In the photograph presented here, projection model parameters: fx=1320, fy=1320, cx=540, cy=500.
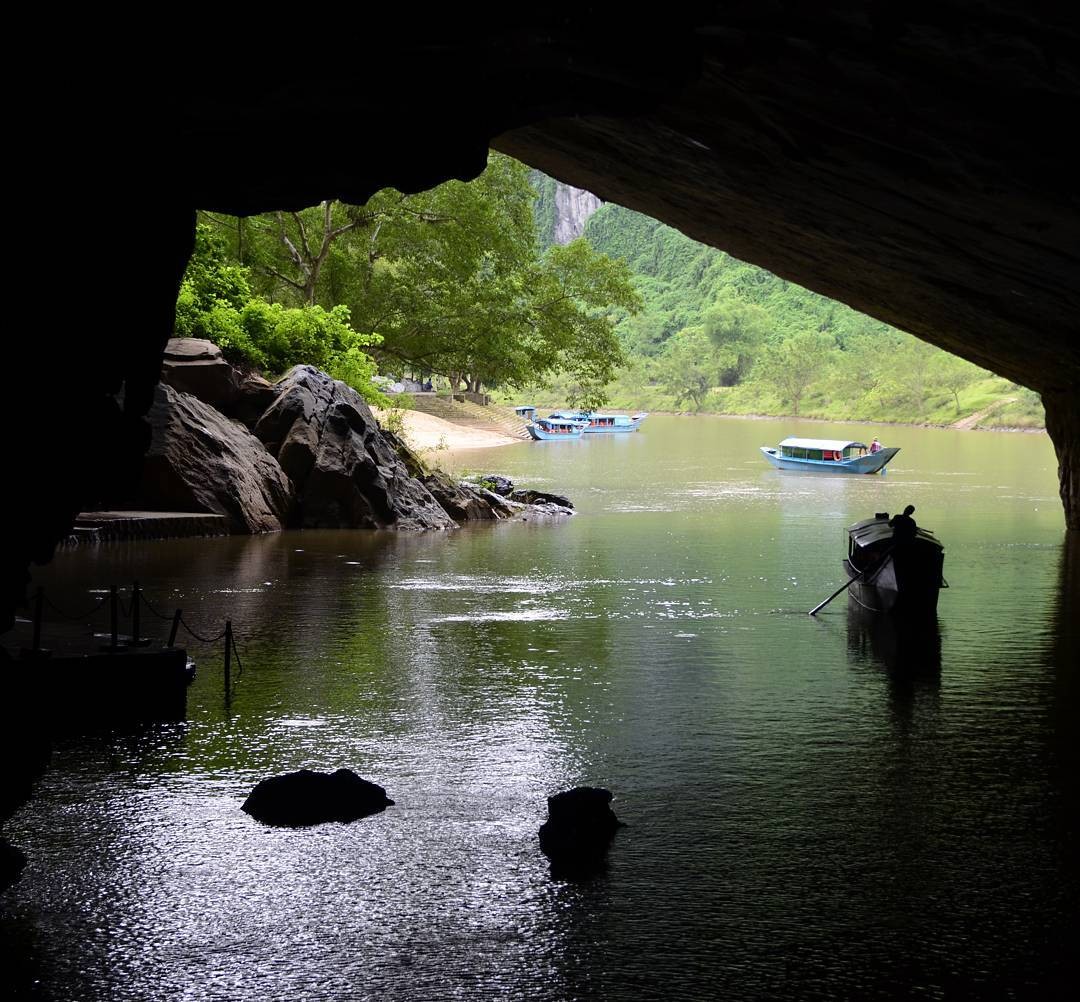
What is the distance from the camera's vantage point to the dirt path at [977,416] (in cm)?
11651

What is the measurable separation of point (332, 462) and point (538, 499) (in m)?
8.51

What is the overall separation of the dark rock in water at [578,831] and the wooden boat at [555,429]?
76854mm

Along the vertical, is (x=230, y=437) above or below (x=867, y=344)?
below

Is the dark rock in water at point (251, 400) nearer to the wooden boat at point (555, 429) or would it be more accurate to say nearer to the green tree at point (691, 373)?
the wooden boat at point (555, 429)

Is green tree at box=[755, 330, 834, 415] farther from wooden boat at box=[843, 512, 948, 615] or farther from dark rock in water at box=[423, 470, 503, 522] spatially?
wooden boat at box=[843, 512, 948, 615]

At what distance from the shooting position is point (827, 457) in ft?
201

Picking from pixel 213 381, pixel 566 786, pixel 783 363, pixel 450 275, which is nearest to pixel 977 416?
pixel 783 363

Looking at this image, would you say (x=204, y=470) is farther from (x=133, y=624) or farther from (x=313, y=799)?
(x=313, y=799)

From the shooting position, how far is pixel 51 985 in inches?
341

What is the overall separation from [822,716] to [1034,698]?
3.00 metres

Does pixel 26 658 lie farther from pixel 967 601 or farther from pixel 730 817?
pixel 967 601

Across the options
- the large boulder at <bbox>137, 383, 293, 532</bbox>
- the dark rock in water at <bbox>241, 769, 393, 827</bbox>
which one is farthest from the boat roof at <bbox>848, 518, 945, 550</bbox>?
the large boulder at <bbox>137, 383, 293, 532</bbox>

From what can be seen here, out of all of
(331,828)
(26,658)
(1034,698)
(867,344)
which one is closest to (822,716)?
(1034,698)

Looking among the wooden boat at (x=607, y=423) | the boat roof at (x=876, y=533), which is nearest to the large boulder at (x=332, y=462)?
the boat roof at (x=876, y=533)
